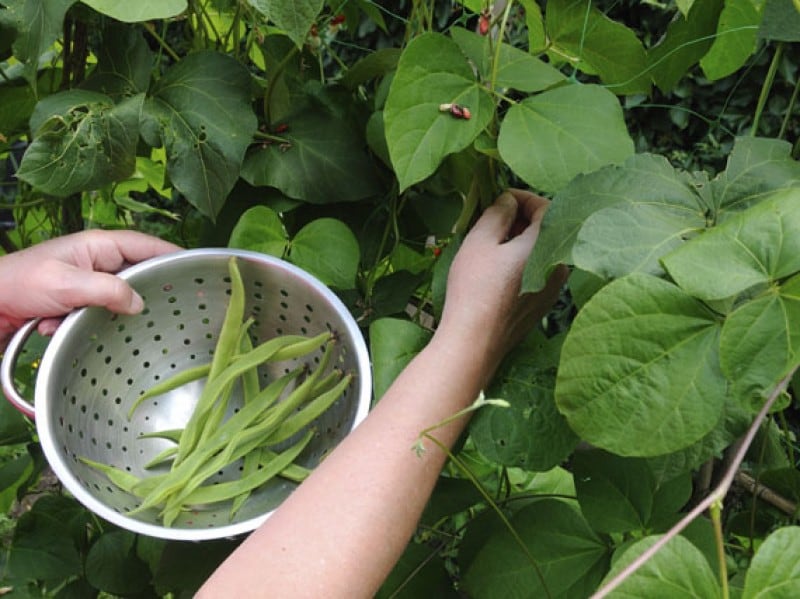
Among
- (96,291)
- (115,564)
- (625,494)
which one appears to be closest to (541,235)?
(625,494)

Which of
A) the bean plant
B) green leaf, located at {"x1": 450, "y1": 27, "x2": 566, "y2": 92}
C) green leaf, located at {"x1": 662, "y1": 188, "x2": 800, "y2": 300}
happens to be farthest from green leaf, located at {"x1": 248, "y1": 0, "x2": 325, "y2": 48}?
green leaf, located at {"x1": 662, "y1": 188, "x2": 800, "y2": 300}

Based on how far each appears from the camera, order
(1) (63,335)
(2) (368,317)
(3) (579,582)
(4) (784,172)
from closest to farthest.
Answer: (4) (784,172), (3) (579,582), (1) (63,335), (2) (368,317)

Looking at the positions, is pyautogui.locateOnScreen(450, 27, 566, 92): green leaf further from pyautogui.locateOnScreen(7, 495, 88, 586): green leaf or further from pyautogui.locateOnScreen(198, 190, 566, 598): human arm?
pyautogui.locateOnScreen(7, 495, 88, 586): green leaf

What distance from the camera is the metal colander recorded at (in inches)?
34.2

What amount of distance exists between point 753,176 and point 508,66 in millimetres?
246

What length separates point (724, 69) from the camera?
0.90m

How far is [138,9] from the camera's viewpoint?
0.72 m

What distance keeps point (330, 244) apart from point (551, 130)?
11.3 inches

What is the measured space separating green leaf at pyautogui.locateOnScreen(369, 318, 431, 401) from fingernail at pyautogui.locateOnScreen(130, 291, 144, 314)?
0.94ft

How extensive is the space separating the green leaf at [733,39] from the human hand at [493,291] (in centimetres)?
28

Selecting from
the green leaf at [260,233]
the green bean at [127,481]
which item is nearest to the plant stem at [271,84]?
the green leaf at [260,233]

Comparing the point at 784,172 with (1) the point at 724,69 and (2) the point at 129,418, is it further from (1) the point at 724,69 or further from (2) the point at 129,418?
(2) the point at 129,418

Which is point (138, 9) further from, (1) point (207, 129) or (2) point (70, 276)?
(2) point (70, 276)

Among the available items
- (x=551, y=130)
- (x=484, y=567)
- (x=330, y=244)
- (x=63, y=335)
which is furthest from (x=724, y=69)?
(x=63, y=335)
